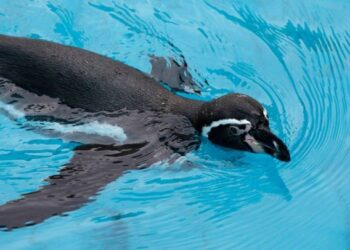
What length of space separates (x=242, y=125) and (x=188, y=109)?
0.96 feet

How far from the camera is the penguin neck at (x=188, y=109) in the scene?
2.95m

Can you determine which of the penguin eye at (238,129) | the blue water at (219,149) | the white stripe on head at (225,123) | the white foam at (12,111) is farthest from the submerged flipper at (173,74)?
the white foam at (12,111)

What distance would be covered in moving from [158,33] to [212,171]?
115 centimetres

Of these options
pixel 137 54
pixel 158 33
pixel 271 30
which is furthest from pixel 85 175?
pixel 271 30

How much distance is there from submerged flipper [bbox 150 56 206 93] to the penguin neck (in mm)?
341

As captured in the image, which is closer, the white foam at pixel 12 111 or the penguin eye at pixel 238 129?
the penguin eye at pixel 238 129

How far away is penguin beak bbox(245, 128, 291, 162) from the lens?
9.09 feet

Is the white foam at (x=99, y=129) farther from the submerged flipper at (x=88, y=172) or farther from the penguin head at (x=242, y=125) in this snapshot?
the penguin head at (x=242, y=125)

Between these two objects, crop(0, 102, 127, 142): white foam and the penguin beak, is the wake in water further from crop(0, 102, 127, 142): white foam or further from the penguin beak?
the penguin beak

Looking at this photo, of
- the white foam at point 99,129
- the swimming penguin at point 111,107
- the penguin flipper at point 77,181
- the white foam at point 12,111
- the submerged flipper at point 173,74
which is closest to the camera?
the penguin flipper at point 77,181

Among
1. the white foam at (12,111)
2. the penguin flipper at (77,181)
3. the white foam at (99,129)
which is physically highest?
the white foam at (12,111)

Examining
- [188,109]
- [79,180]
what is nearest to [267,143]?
[188,109]

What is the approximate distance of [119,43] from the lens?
147 inches

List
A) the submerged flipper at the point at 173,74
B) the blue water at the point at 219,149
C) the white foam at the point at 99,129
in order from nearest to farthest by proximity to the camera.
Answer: the blue water at the point at 219,149
the white foam at the point at 99,129
the submerged flipper at the point at 173,74
